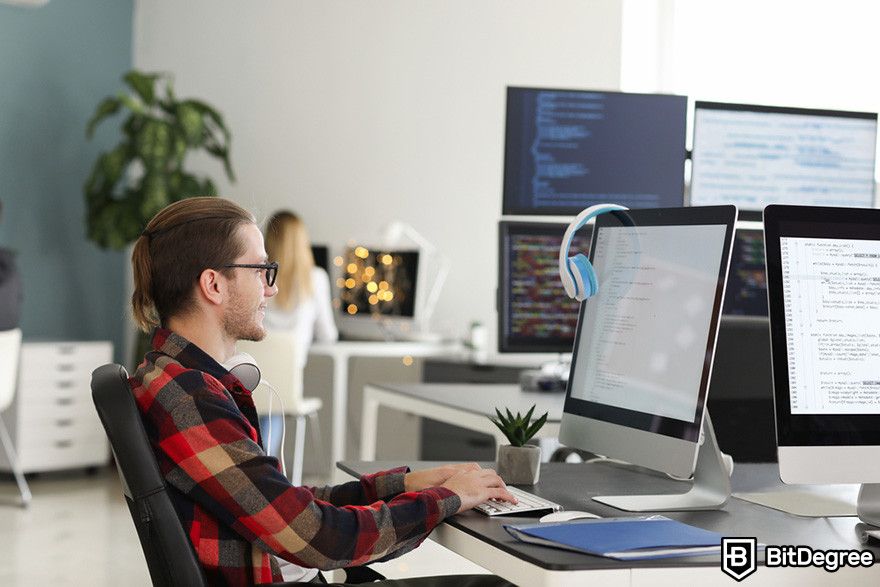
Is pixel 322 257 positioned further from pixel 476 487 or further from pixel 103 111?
pixel 476 487

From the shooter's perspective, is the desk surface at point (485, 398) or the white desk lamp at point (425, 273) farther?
the white desk lamp at point (425, 273)

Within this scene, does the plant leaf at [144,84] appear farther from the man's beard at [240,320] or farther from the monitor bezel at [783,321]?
the monitor bezel at [783,321]

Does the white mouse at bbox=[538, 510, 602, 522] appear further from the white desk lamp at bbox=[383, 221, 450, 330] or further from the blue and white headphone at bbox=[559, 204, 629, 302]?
the white desk lamp at bbox=[383, 221, 450, 330]

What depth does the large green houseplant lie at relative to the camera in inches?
236

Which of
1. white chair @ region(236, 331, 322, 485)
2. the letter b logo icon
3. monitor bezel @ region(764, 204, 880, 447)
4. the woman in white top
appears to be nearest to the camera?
the letter b logo icon

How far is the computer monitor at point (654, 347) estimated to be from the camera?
177cm

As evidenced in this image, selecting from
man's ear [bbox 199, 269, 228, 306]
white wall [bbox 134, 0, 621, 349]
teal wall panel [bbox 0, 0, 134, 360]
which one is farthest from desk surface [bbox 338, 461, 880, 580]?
teal wall panel [bbox 0, 0, 134, 360]

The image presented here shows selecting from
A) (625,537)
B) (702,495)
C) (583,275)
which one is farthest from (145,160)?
(625,537)

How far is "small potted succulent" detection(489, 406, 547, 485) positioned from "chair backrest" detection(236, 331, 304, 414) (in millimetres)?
3218

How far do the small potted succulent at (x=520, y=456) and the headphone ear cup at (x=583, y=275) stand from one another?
0.70 feet

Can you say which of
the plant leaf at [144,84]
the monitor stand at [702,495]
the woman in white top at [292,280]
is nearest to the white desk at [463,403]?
the monitor stand at [702,495]

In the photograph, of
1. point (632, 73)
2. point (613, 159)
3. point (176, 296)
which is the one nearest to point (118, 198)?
point (632, 73)

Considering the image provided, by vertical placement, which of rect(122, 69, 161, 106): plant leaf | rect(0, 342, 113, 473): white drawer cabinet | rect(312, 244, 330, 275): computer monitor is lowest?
rect(0, 342, 113, 473): white drawer cabinet

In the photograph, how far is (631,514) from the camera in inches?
69.5
